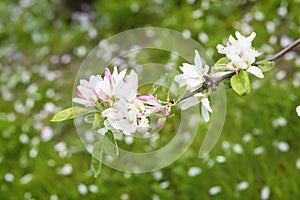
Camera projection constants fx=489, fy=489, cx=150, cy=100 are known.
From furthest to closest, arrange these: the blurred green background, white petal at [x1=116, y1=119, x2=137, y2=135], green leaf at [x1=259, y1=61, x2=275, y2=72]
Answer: the blurred green background, green leaf at [x1=259, y1=61, x2=275, y2=72], white petal at [x1=116, y1=119, x2=137, y2=135]

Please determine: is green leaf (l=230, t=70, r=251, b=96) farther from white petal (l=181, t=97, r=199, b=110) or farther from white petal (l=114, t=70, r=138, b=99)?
white petal (l=114, t=70, r=138, b=99)

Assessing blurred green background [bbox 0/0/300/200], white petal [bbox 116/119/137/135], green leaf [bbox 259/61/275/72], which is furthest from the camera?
blurred green background [bbox 0/0/300/200]

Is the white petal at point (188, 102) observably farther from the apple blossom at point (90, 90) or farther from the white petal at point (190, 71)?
the apple blossom at point (90, 90)

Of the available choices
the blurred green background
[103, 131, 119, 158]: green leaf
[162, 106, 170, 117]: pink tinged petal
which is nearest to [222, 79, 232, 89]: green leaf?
[162, 106, 170, 117]: pink tinged petal

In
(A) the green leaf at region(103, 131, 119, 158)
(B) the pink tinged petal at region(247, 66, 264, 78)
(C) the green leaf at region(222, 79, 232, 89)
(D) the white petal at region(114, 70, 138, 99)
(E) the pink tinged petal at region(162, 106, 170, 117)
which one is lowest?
(A) the green leaf at region(103, 131, 119, 158)

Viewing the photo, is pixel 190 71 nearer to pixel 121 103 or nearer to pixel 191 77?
pixel 191 77

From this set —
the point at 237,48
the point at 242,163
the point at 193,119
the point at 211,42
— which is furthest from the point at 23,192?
the point at 237,48
